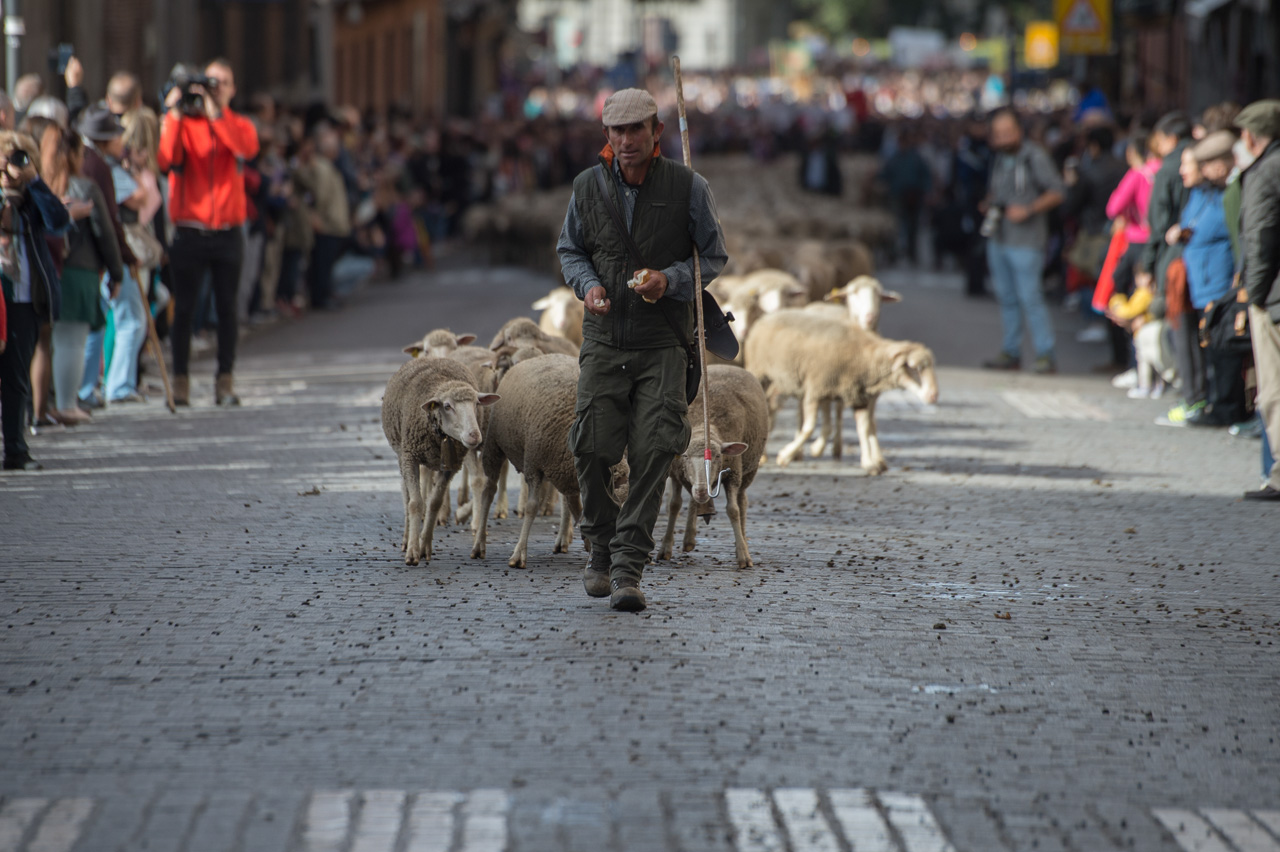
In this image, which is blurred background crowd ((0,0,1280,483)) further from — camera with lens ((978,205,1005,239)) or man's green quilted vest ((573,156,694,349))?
man's green quilted vest ((573,156,694,349))

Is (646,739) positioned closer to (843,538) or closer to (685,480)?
(685,480)

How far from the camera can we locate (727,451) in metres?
7.77

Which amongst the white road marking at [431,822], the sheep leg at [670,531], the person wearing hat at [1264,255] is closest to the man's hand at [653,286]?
the sheep leg at [670,531]

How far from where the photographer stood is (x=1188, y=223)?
1222cm

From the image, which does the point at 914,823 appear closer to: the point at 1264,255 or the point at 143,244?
the point at 1264,255

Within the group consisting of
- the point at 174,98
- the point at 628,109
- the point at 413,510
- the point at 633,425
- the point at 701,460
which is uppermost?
the point at 174,98

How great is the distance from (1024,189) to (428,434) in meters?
8.69

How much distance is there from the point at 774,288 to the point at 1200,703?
719 centimetres

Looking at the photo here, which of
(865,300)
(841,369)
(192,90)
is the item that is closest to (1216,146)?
(865,300)

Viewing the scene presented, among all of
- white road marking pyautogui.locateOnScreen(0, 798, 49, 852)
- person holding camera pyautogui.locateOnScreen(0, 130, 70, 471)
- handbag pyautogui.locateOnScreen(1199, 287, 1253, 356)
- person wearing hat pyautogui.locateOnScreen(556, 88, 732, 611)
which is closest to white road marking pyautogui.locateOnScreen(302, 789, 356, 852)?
white road marking pyautogui.locateOnScreen(0, 798, 49, 852)

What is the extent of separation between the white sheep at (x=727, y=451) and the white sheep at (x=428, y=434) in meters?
0.94

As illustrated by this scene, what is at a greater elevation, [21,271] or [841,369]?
[21,271]

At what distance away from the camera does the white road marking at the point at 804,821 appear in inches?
183

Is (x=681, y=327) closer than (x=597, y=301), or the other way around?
(x=597, y=301)
